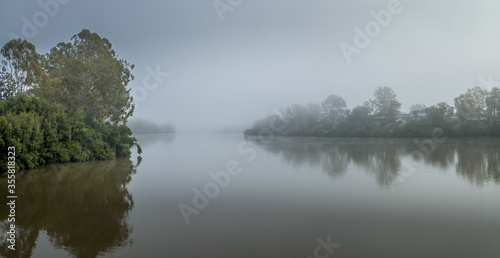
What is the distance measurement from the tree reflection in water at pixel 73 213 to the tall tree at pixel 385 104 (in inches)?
2155

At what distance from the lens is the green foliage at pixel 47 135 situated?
13.4 m

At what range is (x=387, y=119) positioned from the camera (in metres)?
59.1

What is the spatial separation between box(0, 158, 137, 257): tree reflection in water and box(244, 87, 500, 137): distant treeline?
42.4 metres

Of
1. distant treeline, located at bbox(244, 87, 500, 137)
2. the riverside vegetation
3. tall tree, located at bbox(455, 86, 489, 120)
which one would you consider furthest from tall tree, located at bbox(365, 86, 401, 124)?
the riverside vegetation

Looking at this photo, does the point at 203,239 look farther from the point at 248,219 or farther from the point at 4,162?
the point at 4,162

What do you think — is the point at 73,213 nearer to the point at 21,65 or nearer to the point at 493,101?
the point at 21,65

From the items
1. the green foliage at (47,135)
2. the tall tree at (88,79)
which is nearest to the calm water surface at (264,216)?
the green foliage at (47,135)

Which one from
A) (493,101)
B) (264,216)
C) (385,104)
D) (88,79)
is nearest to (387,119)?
(385,104)

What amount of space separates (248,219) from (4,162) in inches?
447

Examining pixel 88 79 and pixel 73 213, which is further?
pixel 88 79

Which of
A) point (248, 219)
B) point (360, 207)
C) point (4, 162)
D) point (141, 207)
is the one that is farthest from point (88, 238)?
point (4, 162)

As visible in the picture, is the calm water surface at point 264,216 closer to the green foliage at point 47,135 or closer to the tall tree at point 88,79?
the green foliage at point 47,135

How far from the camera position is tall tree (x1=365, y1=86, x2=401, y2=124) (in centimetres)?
5887

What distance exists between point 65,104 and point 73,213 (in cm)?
1876
